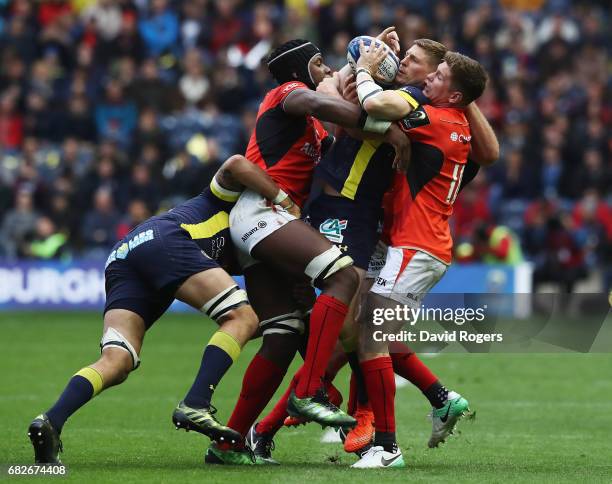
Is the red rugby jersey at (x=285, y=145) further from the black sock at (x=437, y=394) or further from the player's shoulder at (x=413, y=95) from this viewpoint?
the black sock at (x=437, y=394)

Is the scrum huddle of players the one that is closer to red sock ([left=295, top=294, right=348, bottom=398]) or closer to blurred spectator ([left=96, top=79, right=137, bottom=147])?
red sock ([left=295, top=294, right=348, bottom=398])

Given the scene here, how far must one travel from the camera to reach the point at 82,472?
300 inches

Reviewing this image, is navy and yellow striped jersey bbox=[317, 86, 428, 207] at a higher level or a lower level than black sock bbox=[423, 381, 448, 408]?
higher

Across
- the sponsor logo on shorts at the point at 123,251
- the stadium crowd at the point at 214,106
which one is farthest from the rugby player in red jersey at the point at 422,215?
the stadium crowd at the point at 214,106

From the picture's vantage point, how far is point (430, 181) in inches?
330

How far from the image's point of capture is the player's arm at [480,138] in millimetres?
8531

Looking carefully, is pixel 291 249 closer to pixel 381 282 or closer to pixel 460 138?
pixel 381 282

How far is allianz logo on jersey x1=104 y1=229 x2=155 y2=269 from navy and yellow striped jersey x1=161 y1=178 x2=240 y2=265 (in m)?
0.21

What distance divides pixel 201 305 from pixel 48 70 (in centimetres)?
1691

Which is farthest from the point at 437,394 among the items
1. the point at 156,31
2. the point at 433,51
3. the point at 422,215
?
the point at 156,31

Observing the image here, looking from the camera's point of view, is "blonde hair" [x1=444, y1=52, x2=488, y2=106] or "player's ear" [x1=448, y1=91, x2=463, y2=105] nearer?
"blonde hair" [x1=444, y1=52, x2=488, y2=106]

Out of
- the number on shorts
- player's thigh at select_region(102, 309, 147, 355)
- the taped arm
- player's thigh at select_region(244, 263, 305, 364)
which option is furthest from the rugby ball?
player's thigh at select_region(102, 309, 147, 355)

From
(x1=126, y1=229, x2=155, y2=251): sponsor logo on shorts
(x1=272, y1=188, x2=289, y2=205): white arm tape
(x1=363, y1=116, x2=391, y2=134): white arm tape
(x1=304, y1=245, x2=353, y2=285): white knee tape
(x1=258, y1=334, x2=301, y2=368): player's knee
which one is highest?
(x1=363, y1=116, x2=391, y2=134): white arm tape

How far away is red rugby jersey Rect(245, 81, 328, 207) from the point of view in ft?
27.6
